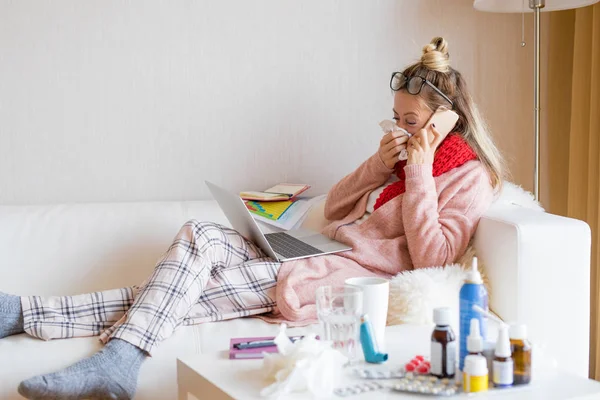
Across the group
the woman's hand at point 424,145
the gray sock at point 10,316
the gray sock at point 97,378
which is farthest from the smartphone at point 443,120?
the gray sock at point 10,316

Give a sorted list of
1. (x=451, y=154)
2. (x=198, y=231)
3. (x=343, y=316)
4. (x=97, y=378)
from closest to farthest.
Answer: (x=343, y=316)
(x=97, y=378)
(x=198, y=231)
(x=451, y=154)

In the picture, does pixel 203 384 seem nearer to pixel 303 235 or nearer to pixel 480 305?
pixel 480 305

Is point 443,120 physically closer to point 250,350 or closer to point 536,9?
point 536,9

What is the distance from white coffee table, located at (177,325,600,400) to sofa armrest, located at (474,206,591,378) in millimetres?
384

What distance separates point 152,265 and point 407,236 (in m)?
0.74

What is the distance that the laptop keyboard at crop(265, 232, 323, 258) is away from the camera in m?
2.06

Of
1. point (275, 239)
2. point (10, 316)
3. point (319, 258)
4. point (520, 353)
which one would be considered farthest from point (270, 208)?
point (520, 353)

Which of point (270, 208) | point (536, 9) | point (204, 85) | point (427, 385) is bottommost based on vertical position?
point (427, 385)

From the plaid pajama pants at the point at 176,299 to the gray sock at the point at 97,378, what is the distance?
0.04m

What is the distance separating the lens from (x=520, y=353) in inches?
47.6

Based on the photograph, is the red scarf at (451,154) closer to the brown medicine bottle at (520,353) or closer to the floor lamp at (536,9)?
the floor lamp at (536,9)

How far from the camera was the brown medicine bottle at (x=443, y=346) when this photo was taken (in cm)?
123

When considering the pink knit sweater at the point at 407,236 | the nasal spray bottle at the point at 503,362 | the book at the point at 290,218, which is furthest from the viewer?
the book at the point at 290,218

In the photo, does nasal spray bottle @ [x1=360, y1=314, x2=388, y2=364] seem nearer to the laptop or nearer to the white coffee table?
the white coffee table
